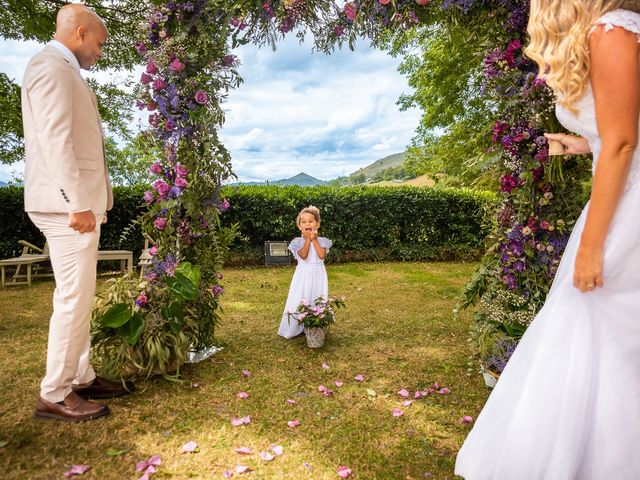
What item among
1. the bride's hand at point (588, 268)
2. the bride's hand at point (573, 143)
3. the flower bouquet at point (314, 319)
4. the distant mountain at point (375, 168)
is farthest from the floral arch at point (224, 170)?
the distant mountain at point (375, 168)

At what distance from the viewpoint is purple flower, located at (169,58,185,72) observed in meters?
3.45

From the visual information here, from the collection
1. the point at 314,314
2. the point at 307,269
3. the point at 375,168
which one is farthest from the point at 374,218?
the point at 375,168

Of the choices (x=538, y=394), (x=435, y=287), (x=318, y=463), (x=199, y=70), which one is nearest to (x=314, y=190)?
A: (x=435, y=287)

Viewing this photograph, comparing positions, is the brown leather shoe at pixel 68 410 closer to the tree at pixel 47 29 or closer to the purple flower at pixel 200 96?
the purple flower at pixel 200 96

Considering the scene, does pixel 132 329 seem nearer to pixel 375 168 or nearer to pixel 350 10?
pixel 350 10

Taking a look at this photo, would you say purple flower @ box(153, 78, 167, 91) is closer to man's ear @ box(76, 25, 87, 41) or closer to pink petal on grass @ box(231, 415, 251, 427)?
man's ear @ box(76, 25, 87, 41)

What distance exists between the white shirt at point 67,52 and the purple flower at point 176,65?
3.02ft

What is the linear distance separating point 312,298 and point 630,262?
335cm

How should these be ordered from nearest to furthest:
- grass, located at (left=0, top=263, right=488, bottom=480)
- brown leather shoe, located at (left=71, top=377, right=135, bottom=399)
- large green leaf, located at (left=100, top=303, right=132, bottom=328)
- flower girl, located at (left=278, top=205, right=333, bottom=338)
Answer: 1. grass, located at (left=0, top=263, right=488, bottom=480)
2. brown leather shoe, located at (left=71, top=377, right=135, bottom=399)
3. large green leaf, located at (left=100, top=303, right=132, bottom=328)
4. flower girl, located at (left=278, top=205, right=333, bottom=338)

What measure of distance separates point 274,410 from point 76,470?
1.26 metres

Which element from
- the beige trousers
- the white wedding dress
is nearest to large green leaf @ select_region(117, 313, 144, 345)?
the beige trousers

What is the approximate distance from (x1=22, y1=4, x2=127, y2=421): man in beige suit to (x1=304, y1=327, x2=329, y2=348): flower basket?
1991 mm

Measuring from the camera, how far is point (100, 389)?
10.2 feet

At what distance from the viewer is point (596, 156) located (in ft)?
5.13
